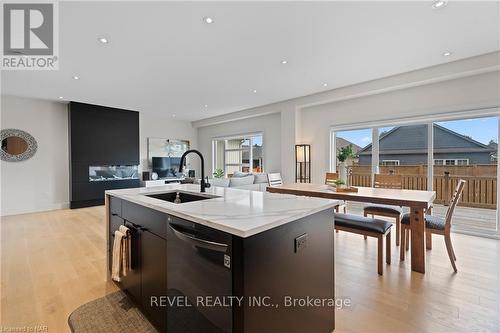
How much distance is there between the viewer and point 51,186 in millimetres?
5746

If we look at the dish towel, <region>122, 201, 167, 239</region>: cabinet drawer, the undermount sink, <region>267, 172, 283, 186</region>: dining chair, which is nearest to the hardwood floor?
the dish towel

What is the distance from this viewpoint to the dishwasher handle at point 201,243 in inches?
41.1

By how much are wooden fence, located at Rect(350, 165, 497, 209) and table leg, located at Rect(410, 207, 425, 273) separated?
2.30 m

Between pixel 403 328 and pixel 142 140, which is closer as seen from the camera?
pixel 403 328

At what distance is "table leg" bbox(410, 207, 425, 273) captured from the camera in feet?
7.88

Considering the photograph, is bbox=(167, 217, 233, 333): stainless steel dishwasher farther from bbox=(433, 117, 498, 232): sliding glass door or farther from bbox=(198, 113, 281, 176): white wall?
bbox=(198, 113, 281, 176): white wall

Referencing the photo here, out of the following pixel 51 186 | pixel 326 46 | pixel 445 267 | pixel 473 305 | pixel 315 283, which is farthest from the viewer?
pixel 51 186

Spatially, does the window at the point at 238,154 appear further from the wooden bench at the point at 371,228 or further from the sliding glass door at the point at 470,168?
the wooden bench at the point at 371,228

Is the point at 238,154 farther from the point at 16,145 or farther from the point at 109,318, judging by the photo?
the point at 109,318

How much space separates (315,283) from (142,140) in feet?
24.3

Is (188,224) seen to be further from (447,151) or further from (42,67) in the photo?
(447,151)

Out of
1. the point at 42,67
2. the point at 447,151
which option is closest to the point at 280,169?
the point at 447,151

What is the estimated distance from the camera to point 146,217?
164 centimetres

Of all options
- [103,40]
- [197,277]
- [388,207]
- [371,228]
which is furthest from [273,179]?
[197,277]
